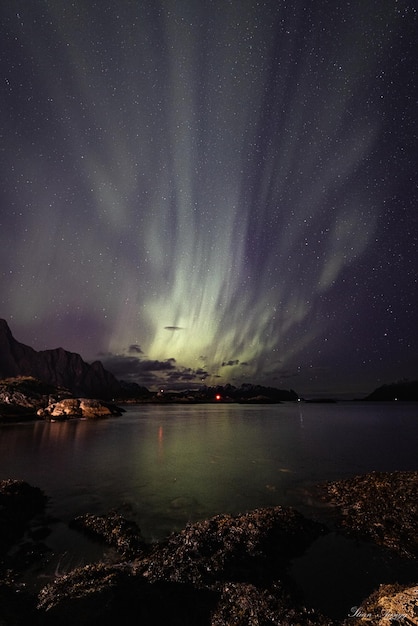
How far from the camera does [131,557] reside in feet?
44.2

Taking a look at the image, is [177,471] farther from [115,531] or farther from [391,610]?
[391,610]

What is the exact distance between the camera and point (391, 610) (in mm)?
8312

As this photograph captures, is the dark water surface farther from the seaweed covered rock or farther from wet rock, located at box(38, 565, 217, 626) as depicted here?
wet rock, located at box(38, 565, 217, 626)

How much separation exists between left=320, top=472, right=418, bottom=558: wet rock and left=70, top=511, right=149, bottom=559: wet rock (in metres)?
11.1

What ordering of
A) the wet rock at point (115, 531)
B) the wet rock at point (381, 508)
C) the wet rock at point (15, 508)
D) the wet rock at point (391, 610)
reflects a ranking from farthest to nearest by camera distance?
the wet rock at point (15, 508) < the wet rock at point (381, 508) < the wet rock at point (115, 531) < the wet rock at point (391, 610)

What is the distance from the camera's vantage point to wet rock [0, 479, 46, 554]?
51.7 ft

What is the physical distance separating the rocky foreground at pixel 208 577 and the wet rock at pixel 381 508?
0.09 meters

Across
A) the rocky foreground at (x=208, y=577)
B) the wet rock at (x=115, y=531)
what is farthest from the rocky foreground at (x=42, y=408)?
the rocky foreground at (x=208, y=577)

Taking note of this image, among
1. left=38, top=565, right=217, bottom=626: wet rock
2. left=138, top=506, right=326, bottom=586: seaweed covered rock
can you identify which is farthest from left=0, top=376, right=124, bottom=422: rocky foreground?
left=38, top=565, right=217, bottom=626: wet rock

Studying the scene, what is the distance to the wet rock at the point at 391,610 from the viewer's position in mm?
7867

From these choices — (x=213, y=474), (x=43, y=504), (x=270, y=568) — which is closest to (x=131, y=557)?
(x=270, y=568)

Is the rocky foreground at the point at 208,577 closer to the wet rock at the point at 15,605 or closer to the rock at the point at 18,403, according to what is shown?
the wet rock at the point at 15,605

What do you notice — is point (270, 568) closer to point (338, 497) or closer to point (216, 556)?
point (216, 556)

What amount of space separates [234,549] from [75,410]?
102 m
